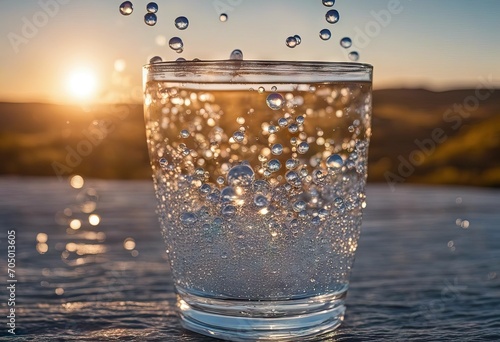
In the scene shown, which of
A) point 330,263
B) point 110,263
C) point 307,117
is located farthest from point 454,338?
point 110,263

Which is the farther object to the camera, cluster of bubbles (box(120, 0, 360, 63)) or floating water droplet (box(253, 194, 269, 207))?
cluster of bubbles (box(120, 0, 360, 63))

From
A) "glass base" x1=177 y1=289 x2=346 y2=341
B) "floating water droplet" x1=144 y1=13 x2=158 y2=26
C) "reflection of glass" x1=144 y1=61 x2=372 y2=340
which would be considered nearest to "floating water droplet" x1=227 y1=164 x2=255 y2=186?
"reflection of glass" x1=144 y1=61 x2=372 y2=340

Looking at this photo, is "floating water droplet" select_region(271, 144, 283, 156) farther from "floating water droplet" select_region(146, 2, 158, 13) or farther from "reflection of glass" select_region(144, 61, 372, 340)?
"floating water droplet" select_region(146, 2, 158, 13)

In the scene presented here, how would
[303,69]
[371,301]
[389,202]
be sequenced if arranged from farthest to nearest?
[389,202]
[371,301]
[303,69]

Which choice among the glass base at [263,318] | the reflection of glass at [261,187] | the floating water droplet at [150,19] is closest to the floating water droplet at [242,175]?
the reflection of glass at [261,187]

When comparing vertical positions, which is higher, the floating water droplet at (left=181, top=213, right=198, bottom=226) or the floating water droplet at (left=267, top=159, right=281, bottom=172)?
the floating water droplet at (left=267, top=159, right=281, bottom=172)

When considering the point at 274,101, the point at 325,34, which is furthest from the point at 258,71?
the point at 325,34

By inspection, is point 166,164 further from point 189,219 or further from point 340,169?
point 340,169

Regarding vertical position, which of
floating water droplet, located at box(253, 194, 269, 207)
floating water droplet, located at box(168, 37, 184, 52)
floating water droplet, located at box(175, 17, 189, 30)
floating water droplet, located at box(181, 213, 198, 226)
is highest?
floating water droplet, located at box(175, 17, 189, 30)
